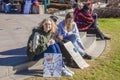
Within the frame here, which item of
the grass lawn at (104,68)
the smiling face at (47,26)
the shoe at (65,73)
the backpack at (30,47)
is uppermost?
the smiling face at (47,26)

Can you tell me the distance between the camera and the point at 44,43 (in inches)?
300

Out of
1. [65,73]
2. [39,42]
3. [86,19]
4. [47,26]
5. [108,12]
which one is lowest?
[108,12]

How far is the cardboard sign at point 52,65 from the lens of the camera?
7527mm

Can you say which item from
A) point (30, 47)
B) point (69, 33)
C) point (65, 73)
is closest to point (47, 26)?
point (30, 47)

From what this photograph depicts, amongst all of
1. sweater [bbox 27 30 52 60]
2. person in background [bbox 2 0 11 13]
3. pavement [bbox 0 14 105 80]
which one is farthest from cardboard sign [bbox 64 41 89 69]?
person in background [bbox 2 0 11 13]

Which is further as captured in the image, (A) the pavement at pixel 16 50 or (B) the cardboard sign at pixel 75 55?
(B) the cardboard sign at pixel 75 55

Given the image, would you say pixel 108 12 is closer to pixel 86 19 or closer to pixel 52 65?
pixel 86 19

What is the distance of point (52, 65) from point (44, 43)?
0.51 metres

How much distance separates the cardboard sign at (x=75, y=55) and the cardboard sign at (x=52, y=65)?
2.36 feet

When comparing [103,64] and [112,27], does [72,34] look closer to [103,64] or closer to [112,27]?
[103,64]

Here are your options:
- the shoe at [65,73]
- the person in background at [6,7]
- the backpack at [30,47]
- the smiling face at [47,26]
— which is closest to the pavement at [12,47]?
the backpack at [30,47]

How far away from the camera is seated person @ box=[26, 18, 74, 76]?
298 inches

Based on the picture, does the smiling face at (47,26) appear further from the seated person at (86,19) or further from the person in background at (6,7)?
the person in background at (6,7)

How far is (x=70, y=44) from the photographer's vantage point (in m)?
8.40
